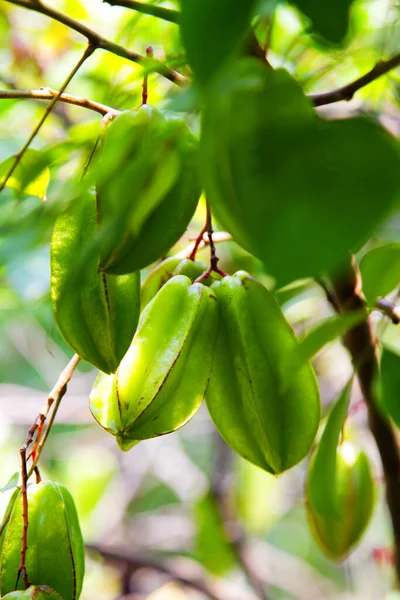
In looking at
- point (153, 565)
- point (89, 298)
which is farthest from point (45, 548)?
point (153, 565)

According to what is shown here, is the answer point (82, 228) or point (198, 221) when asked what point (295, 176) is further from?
point (198, 221)

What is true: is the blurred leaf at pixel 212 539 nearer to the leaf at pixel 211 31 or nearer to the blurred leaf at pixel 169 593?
the blurred leaf at pixel 169 593

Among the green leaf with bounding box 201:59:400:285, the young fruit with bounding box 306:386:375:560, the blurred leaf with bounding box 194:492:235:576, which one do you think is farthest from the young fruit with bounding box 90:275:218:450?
the blurred leaf with bounding box 194:492:235:576

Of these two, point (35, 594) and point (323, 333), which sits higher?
point (323, 333)

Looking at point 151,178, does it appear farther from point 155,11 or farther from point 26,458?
point 26,458

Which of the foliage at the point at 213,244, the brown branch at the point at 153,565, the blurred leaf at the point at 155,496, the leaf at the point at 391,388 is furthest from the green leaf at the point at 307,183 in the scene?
the blurred leaf at the point at 155,496

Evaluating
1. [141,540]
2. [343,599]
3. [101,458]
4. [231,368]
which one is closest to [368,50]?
[231,368]
